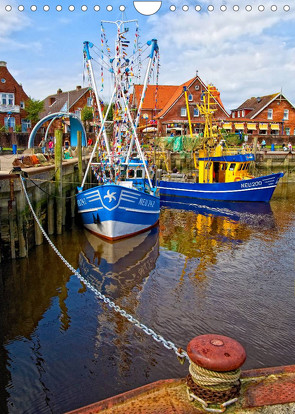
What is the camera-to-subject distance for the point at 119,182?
14.1 meters

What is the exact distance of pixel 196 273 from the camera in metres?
10.1

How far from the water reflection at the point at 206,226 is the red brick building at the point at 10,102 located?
81.2 feet

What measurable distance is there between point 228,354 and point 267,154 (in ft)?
110

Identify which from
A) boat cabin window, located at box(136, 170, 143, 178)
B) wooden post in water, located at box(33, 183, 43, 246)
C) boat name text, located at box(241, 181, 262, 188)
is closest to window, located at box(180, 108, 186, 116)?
boat name text, located at box(241, 181, 262, 188)

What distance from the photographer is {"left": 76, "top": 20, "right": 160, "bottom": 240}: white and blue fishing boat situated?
12.6 metres

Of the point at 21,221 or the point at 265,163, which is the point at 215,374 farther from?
the point at 265,163

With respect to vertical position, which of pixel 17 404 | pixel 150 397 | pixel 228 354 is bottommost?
pixel 17 404

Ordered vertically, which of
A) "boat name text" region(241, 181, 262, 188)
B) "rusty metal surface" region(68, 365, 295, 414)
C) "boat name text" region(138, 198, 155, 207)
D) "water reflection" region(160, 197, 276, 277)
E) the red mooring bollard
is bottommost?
"water reflection" region(160, 197, 276, 277)

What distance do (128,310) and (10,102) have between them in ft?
128

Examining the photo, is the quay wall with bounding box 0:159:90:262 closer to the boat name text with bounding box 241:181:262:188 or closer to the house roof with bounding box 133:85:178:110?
the boat name text with bounding box 241:181:262:188

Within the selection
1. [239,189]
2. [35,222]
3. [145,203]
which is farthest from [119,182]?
[239,189]

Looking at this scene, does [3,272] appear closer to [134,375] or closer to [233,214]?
[134,375]

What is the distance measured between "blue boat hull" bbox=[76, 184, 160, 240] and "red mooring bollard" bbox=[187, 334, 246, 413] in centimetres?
920

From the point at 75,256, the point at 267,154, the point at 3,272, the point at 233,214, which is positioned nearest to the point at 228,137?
the point at 267,154
